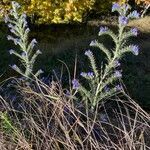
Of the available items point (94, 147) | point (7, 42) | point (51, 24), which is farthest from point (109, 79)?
point (51, 24)

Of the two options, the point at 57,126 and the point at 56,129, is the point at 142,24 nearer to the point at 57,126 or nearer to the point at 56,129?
the point at 57,126

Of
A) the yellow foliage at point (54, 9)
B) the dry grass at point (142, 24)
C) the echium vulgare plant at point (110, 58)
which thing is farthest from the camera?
the dry grass at point (142, 24)

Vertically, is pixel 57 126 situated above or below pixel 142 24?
above

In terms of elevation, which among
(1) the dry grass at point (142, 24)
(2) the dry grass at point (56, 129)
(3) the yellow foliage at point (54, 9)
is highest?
(2) the dry grass at point (56, 129)

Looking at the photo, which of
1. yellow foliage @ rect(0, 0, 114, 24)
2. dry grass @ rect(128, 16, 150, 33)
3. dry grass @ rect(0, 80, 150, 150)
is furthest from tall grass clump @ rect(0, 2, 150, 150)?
dry grass @ rect(128, 16, 150, 33)

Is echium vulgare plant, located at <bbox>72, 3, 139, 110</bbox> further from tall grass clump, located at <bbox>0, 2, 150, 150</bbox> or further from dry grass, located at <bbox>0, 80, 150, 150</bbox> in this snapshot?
dry grass, located at <bbox>0, 80, 150, 150</bbox>

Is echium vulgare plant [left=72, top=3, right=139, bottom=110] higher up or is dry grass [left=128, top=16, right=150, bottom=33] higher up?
echium vulgare plant [left=72, top=3, right=139, bottom=110]

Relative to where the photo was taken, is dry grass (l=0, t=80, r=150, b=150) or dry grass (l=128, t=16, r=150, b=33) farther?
dry grass (l=128, t=16, r=150, b=33)

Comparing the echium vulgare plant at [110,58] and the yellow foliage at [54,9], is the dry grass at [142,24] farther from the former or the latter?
the echium vulgare plant at [110,58]

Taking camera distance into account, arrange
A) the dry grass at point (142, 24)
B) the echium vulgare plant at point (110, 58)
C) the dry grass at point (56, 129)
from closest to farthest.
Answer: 1. the dry grass at point (56, 129)
2. the echium vulgare plant at point (110, 58)
3. the dry grass at point (142, 24)

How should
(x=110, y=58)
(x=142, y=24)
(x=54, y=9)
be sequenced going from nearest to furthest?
1. (x=110, y=58)
2. (x=54, y=9)
3. (x=142, y=24)

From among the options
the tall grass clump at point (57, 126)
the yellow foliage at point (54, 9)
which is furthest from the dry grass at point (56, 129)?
the yellow foliage at point (54, 9)

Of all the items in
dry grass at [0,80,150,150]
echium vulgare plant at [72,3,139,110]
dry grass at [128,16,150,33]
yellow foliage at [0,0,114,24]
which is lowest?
dry grass at [128,16,150,33]

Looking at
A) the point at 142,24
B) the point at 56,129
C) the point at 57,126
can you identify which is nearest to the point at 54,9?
the point at 142,24
